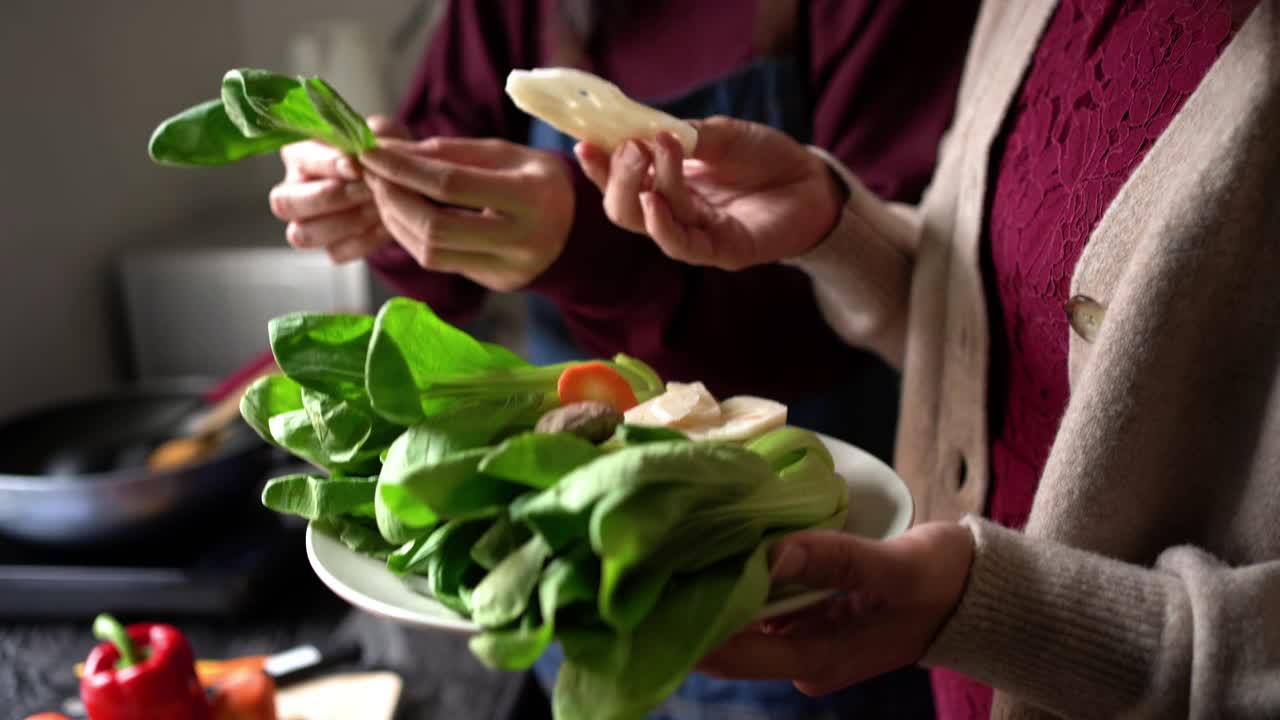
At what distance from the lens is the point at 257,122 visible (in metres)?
0.61

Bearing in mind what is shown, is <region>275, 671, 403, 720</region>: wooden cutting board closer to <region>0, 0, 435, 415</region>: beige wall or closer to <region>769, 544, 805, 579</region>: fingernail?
<region>769, 544, 805, 579</region>: fingernail

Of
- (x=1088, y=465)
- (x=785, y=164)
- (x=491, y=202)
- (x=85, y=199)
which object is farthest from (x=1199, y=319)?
(x=85, y=199)

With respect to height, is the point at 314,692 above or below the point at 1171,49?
below

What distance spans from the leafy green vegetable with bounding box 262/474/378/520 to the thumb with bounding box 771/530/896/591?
0.21 meters

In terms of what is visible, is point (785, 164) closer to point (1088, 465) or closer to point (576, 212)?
point (576, 212)

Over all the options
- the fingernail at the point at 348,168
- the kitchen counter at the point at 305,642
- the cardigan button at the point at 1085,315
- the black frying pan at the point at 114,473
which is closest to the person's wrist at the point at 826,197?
the cardigan button at the point at 1085,315

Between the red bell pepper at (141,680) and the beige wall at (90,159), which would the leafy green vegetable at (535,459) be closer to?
the red bell pepper at (141,680)

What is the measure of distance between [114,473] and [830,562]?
802 millimetres

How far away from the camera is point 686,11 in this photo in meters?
0.94

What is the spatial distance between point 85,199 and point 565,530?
4.24 feet

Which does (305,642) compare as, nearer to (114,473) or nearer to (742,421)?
(114,473)

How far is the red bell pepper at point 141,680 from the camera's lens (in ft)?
2.40

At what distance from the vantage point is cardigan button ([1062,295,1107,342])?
1.72 feet

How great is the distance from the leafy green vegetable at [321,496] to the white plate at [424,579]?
0.01 meters
